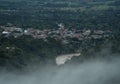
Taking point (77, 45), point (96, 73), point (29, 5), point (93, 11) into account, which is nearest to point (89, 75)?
point (96, 73)

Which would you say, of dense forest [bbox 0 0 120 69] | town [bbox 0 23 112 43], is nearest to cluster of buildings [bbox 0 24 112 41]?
town [bbox 0 23 112 43]

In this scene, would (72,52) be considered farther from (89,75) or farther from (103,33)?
(89,75)

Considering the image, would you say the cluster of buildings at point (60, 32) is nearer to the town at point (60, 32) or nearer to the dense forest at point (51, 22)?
the town at point (60, 32)

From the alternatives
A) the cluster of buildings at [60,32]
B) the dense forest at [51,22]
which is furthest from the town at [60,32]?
the dense forest at [51,22]

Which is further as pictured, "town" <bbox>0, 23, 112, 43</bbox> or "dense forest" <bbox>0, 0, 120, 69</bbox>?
"town" <bbox>0, 23, 112, 43</bbox>

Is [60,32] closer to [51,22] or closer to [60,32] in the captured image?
[60,32]

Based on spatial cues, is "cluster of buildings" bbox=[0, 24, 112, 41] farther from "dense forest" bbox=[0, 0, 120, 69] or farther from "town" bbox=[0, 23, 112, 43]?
"dense forest" bbox=[0, 0, 120, 69]

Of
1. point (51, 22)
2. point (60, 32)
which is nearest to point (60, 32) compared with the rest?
point (60, 32)

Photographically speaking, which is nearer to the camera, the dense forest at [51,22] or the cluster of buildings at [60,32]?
the dense forest at [51,22]
